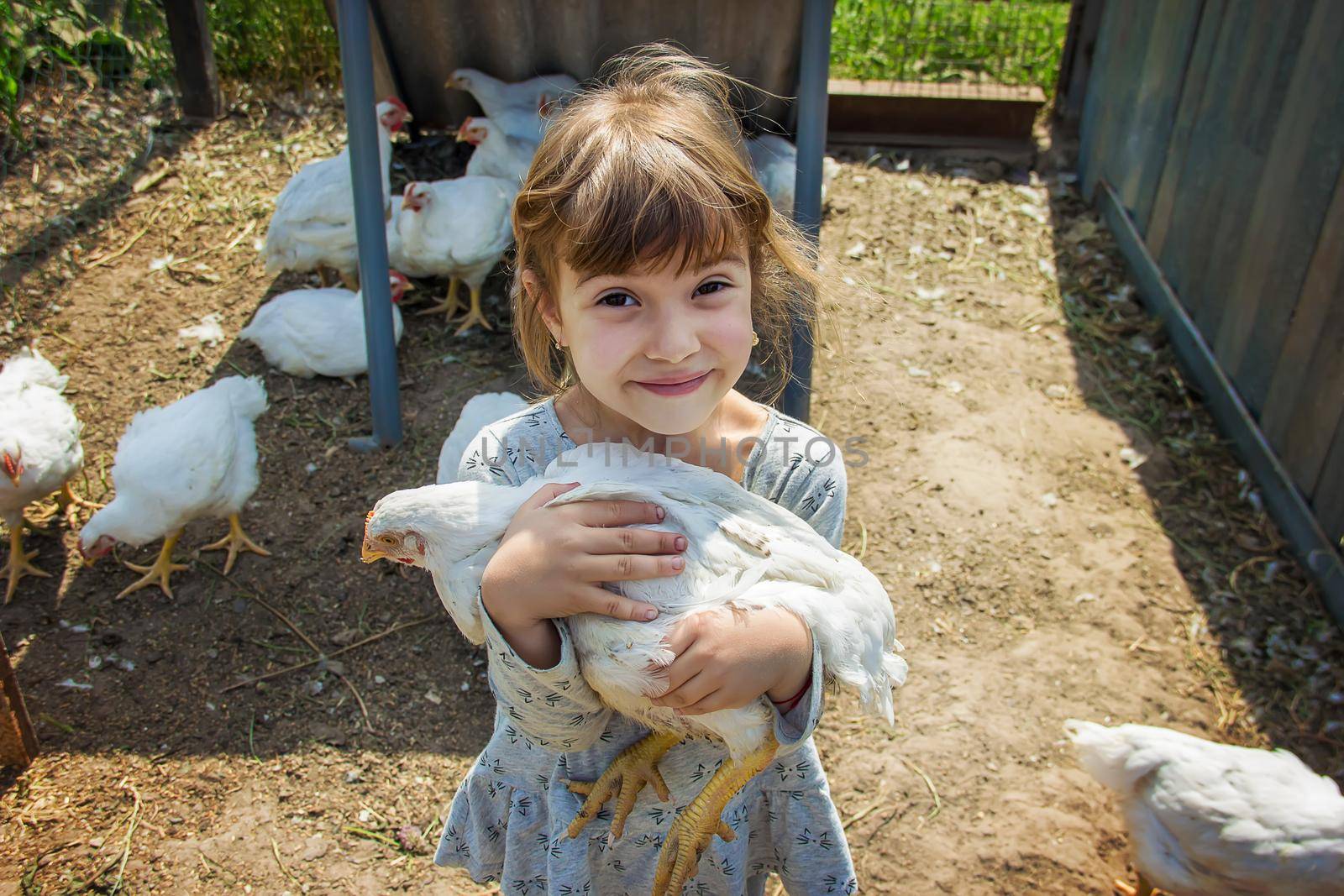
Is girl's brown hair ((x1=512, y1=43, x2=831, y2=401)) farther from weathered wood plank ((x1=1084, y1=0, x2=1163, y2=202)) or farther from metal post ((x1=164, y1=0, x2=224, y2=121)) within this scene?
metal post ((x1=164, y1=0, x2=224, y2=121))

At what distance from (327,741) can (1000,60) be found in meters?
5.16

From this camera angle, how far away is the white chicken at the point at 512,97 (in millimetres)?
4094

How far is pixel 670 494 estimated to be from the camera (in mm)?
1368

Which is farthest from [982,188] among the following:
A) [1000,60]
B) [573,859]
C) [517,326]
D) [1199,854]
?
[573,859]

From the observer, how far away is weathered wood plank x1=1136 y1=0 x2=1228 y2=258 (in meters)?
4.16

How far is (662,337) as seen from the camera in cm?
127

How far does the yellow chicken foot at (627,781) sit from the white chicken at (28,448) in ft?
7.71

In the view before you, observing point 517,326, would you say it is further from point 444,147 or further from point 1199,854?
point 444,147

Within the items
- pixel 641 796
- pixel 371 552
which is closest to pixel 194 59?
pixel 371 552

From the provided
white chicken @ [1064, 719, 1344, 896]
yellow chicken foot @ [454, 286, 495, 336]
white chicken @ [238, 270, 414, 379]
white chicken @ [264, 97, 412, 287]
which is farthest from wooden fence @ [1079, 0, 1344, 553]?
white chicken @ [264, 97, 412, 287]

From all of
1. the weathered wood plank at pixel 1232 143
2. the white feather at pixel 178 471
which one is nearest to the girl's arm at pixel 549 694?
the white feather at pixel 178 471

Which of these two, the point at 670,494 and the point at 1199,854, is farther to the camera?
the point at 1199,854

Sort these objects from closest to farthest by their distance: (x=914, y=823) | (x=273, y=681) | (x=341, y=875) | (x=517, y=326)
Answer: (x=517, y=326) < (x=341, y=875) < (x=914, y=823) < (x=273, y=681)

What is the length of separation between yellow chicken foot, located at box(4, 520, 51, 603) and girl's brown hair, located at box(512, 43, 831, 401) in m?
2.47
